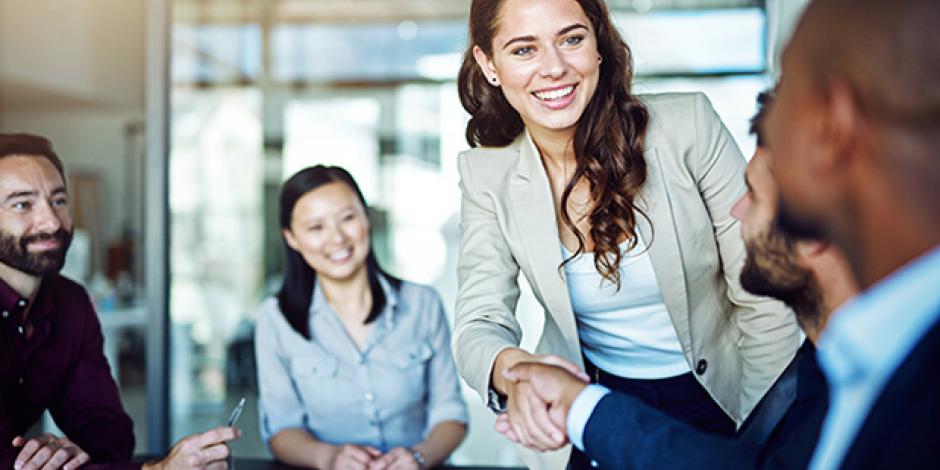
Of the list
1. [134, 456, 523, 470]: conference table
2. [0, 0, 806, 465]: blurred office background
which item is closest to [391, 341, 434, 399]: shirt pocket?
[134, 456, 523, 470]: conference table

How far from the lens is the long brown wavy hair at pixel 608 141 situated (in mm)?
1825

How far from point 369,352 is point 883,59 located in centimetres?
194

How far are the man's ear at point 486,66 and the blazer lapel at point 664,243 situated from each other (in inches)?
14.0

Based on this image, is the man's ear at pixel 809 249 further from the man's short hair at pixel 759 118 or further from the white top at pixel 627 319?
the white top at pixel 627 319

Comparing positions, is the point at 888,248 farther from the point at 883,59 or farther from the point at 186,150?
the point at 186,150

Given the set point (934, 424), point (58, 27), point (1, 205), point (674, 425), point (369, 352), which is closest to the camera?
point (934, 424)

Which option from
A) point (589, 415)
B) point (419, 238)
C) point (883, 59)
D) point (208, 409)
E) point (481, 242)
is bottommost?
point (208, 409)

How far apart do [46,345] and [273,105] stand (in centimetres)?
538

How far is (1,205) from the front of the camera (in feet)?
6.11

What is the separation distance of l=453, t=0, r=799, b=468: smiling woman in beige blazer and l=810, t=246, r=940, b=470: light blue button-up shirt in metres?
0.93

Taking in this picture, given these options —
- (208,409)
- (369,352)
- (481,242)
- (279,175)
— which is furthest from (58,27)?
(481,242)

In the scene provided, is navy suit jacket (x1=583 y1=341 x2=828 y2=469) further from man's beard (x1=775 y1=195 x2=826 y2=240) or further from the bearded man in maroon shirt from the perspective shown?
the bearded man in maroon shirt

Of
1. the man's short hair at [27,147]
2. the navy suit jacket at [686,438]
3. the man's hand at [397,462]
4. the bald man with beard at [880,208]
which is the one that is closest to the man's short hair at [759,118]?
the navy suit jacket at [686,438]

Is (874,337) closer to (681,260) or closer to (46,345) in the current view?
(681,260)
